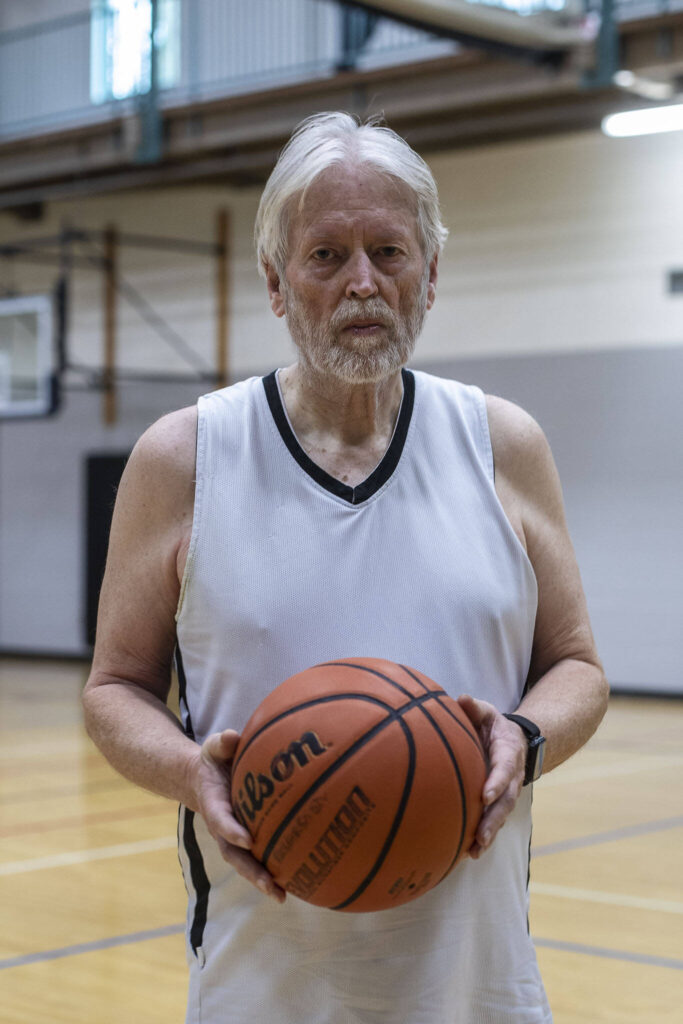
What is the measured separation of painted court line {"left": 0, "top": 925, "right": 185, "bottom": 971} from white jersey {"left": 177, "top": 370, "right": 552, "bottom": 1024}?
2.63 m

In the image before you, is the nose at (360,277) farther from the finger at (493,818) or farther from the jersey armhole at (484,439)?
the finger at (493,818)

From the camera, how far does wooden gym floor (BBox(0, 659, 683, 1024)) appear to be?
12.7 feet

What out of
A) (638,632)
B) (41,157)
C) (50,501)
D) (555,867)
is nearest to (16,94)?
(41,157)

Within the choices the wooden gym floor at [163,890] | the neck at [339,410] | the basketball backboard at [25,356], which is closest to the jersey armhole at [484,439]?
the neck at [339,410]

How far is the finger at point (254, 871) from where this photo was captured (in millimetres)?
1505

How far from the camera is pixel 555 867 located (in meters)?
5.41

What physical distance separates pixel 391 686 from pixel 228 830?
0.81 feet

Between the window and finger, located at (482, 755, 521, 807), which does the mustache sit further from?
the window

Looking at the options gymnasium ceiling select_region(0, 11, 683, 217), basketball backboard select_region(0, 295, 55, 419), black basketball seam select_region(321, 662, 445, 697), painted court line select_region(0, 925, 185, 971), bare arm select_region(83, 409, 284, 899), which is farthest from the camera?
basketball backboard select_region(0, 295, 55, 419)

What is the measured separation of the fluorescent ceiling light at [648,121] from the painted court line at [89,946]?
6.93 m

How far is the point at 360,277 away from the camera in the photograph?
168cm

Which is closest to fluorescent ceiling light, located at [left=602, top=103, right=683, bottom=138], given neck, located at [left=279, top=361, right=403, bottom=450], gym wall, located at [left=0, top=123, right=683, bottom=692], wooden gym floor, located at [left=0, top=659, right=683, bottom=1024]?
gym wall, located at [left=0, top=123, right=683, bottom=692]

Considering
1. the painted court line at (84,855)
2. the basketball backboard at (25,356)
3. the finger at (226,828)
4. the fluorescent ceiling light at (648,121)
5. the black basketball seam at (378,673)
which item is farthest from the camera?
the basketball backboard at (25,356)

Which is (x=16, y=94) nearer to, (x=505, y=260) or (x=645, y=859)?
(x=505, y=260)
